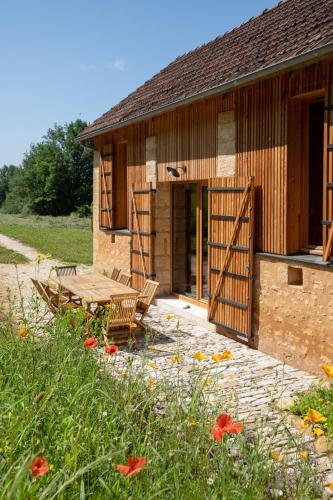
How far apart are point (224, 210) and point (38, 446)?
5.40m

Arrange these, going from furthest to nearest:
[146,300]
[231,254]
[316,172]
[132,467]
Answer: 1. [146,300]
2. [231,254]
3. [316,172]
4. [132,467]

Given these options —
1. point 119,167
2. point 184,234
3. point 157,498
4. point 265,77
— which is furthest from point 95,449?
point 119,167

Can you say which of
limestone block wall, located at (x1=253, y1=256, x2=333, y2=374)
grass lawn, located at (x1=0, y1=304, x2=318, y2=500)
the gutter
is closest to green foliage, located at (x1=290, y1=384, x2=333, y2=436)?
limestone block wall, located at (x1=253, y1=256, x2=333, y2=374)

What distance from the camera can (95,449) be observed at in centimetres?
301

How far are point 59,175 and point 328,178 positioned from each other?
157 feet

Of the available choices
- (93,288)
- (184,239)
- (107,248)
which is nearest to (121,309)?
(93,288)

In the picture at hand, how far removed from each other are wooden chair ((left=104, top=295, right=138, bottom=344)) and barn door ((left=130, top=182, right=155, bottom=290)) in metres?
2.87

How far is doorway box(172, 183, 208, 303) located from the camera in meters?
9.66

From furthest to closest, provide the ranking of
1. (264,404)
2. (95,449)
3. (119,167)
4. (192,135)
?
(119,167), (192,135), (264,404), (95,449)

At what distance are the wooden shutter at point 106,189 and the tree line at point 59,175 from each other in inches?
1389

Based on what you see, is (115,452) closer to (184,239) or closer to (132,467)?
(132,467)

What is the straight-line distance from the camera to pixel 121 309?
24.2 ft

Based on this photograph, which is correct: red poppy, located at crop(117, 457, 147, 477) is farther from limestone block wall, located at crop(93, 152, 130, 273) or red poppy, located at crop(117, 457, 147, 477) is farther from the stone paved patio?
limestone block wall, located at crop(93, 152, 130, 273)

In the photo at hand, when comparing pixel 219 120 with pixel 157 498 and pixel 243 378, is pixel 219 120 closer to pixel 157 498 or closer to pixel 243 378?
pixel 243 378
